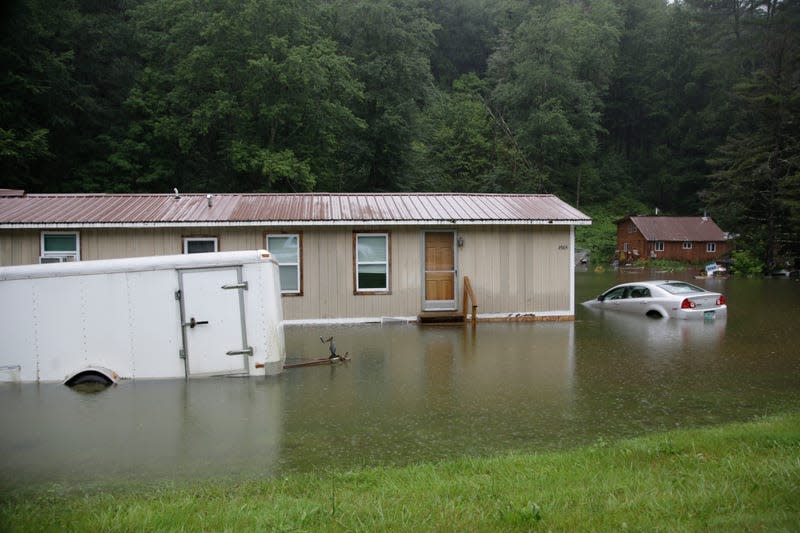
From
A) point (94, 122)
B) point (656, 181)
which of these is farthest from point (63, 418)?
point (656, 181)

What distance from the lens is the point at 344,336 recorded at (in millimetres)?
15102

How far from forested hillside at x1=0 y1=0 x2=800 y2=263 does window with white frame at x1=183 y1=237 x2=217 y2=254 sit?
15.7 metres

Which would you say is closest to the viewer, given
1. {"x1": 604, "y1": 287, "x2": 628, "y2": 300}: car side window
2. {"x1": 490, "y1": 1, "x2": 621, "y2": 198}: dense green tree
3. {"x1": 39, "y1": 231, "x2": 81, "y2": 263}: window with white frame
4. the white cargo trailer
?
the white cargo trailer

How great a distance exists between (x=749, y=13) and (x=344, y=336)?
75.2 metres

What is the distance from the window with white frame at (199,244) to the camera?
16.5 m

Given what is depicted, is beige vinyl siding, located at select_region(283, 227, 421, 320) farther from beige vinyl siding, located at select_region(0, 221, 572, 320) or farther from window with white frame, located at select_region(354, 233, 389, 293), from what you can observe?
window with white frame, located at select_region(354, 233, 389, 293)

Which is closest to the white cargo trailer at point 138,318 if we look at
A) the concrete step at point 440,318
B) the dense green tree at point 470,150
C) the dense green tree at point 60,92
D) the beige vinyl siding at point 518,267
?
the concrete step at point 440,318

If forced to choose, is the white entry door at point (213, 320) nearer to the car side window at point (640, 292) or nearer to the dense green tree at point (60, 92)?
the car side window at point (640, 292)

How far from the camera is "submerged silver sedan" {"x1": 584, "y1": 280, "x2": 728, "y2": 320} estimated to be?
17438 mm

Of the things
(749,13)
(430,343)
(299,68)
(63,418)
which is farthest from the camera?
(749,13)

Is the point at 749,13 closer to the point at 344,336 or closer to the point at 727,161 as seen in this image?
the point at 727,161

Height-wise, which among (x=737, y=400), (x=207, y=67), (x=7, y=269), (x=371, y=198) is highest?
(x=207, y=67)

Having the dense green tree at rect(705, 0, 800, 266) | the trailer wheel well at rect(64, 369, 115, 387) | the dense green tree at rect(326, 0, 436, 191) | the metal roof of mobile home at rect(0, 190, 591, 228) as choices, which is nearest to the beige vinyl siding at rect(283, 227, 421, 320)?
the metal roof of mobile home at rect(0, 190, 591, 228)

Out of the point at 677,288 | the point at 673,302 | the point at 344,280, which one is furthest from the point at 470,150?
the point at 344,280
